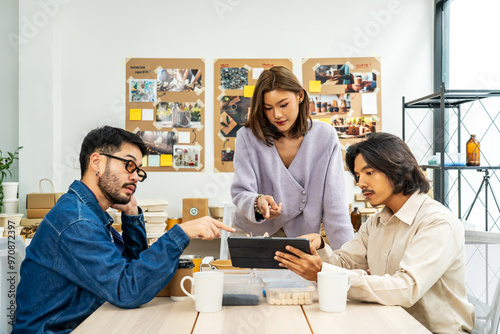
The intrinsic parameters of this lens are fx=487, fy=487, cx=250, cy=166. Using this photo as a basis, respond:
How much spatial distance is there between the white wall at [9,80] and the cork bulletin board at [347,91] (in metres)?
2.38

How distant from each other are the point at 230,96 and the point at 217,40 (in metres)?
0.47

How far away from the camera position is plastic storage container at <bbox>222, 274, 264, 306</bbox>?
Result: 4.21 ft

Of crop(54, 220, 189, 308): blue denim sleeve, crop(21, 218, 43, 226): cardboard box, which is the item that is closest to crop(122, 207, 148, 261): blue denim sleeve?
A: crop(54, 220, 189, 308): blue denim sleeve

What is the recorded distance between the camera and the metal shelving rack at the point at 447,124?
3057 mm

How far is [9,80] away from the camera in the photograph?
4.00 m

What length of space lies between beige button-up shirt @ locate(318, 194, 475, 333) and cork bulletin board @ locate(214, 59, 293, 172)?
97.0 inches

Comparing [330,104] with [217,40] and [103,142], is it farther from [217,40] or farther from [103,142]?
[103,142]

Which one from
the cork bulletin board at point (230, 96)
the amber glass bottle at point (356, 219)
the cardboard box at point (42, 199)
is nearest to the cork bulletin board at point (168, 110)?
the cork bulletin board at point (230, 96)

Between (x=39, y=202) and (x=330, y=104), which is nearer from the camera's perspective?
(x=39, y=202)

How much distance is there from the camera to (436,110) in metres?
3.91

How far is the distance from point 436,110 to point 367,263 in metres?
2.53

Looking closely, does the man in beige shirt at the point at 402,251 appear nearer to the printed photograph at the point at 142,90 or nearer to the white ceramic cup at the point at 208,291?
the white ceramic cup at the point at 208,291

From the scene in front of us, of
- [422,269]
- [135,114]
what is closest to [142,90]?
[135,114]

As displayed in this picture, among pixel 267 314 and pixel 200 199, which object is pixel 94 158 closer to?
pixel 267 314
